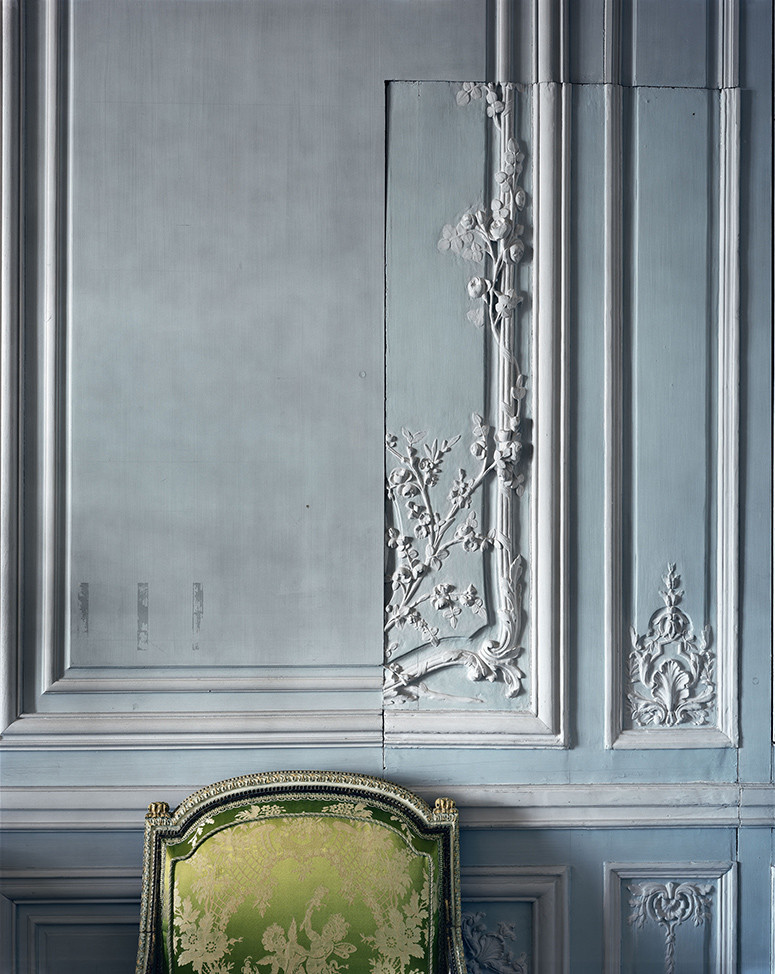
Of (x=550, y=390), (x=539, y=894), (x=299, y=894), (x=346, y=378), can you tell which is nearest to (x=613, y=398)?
(x=550, y=390)

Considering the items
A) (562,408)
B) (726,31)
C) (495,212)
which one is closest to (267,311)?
(495,212)

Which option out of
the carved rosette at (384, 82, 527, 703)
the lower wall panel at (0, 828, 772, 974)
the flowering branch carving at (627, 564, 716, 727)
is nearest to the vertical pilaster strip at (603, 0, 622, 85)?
the carved rosette at (384, 82, 527, 703)

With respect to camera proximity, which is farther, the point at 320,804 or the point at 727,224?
the point at 727,224

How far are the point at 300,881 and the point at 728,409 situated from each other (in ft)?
4.43

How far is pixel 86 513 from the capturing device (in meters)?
1.80

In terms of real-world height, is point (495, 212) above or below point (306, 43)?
below

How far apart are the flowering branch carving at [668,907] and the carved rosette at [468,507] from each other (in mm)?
545

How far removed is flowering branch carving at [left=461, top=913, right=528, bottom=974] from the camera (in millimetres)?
1792

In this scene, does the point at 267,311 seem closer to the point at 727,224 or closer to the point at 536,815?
the point at 727,224

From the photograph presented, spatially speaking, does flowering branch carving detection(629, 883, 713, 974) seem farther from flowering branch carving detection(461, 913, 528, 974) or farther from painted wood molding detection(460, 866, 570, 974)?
flowering branch carving detection(461, 913, 528, 974)

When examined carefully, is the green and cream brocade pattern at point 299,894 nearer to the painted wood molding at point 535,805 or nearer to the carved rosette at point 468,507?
the painted wood molding at point 535,805

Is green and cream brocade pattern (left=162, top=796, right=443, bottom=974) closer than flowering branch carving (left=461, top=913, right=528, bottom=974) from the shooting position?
Yes

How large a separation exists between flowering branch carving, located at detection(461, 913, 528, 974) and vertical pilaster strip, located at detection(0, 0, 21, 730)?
1.11 m

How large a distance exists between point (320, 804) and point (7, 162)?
151cm
